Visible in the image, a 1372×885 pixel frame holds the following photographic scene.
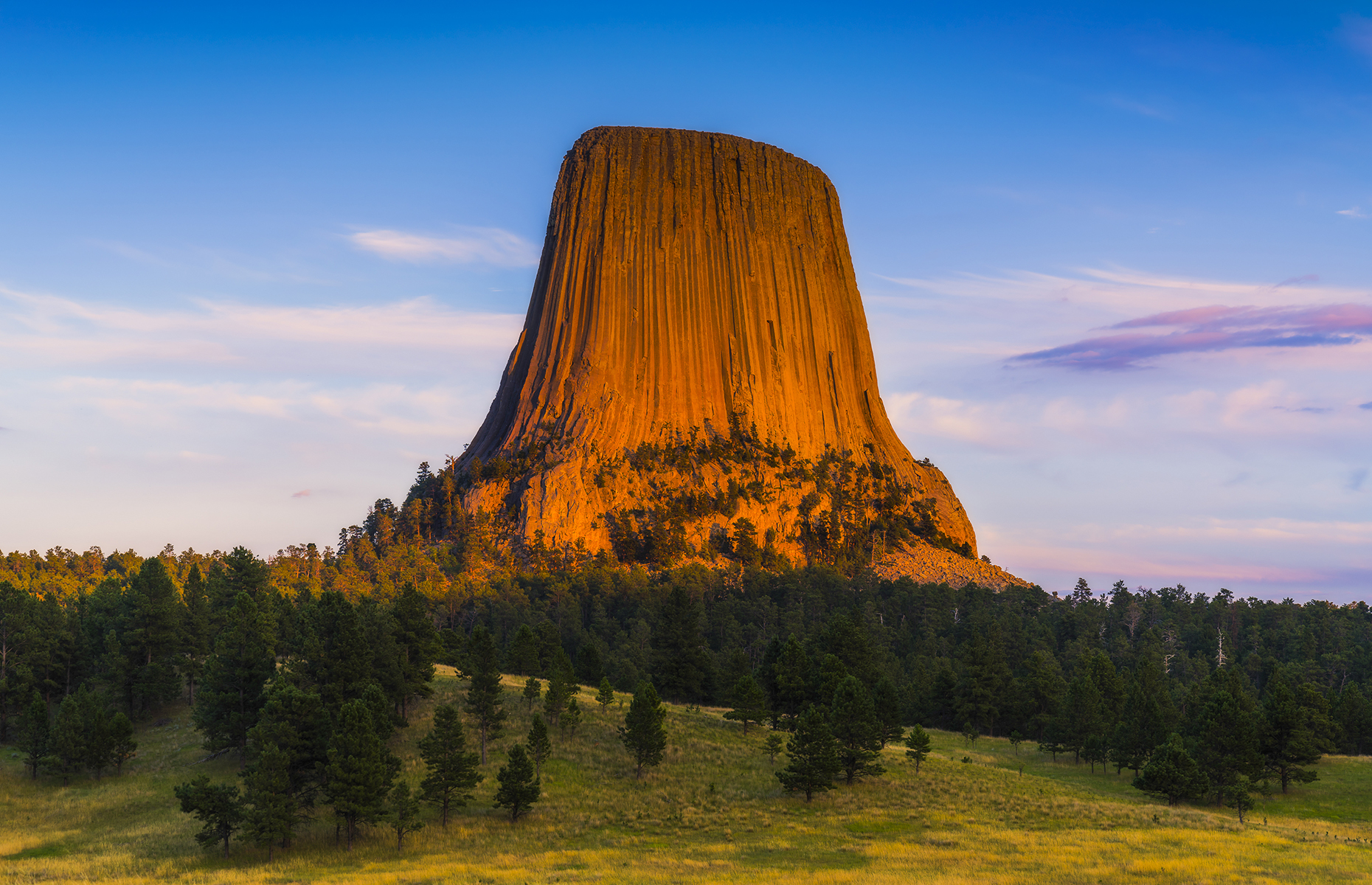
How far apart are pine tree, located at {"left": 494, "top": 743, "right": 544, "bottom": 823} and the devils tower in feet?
294

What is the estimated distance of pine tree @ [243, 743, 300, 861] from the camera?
46.2m

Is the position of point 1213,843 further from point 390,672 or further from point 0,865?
point 0,865

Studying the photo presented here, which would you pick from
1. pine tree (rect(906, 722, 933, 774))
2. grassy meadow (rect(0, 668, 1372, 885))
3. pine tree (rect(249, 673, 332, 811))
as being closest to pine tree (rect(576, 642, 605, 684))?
grassy meadow (rect(0, 668, 1372, 885))

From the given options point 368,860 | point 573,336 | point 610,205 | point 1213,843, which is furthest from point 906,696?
point 610,205

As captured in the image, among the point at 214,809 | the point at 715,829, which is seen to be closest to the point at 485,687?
the point at 214,809

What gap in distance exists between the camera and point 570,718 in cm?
6062

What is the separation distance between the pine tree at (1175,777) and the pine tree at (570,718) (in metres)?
30.7

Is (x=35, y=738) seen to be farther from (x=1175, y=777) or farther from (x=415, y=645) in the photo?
(x=1175, y=777)

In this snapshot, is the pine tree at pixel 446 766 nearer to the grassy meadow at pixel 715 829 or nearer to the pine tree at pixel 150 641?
the grassy meadow at pixel 715 829

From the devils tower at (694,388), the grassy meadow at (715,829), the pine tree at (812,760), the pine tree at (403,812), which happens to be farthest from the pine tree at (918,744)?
the devils tower at (694,388)

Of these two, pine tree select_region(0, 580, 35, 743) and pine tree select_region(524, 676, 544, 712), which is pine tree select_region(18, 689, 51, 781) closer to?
pine tree select_region(0, 580, 35, 743)

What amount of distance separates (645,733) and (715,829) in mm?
8548

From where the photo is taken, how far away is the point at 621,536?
145 m

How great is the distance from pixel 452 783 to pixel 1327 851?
36270mm
